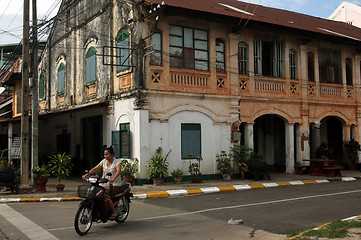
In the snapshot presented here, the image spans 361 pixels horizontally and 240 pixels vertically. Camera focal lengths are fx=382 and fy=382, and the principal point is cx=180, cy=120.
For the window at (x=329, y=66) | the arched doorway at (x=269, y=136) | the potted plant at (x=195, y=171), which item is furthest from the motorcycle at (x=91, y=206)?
the window at (x=329, y=66)

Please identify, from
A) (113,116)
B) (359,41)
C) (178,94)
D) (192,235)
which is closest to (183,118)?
(178,94)

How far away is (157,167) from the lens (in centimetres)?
1451

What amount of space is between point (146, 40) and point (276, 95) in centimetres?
716

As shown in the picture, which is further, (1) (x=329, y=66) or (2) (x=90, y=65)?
(1) (x=329, y=66)

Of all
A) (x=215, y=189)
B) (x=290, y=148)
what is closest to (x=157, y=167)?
(x=215, y=189)

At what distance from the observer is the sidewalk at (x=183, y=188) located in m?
12.3

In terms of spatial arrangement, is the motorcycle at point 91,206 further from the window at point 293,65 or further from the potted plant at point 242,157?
the window at point 293,65

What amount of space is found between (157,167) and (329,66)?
1198 centimetres

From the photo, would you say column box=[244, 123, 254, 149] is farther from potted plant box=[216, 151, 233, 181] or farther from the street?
the street

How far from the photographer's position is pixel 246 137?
17.8 meters

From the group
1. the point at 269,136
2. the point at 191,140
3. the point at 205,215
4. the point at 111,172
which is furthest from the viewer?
the point at 269,136

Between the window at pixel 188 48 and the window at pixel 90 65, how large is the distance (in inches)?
187

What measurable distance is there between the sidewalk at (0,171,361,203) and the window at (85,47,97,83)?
5.08 metres

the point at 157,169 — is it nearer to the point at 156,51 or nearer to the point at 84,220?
the point at 156,51
